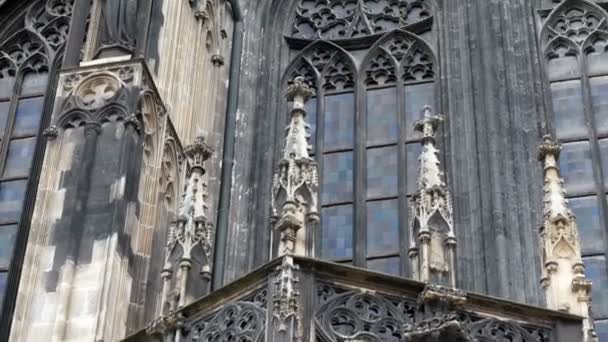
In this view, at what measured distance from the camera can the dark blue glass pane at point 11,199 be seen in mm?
17688

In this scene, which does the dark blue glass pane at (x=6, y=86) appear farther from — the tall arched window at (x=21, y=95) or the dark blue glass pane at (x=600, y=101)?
the dark blue glass pane at (x=600, y=101)

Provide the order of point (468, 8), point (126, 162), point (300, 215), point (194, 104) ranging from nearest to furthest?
point (300, 215) < point (126, 162) < point (194, 104) < point (468, 8)

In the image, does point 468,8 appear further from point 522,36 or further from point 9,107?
point 9,107

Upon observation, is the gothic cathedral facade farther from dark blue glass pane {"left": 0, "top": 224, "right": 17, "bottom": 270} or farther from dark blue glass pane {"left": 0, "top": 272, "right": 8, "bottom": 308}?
dark blue glass pane {"left": 0, "top": 272, "right": 8, "bottom": 308}

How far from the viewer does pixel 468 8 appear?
18.7 m

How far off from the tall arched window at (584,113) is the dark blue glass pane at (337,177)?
248cm

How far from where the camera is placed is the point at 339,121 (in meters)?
18.3

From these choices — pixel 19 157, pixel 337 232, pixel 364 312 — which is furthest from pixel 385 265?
pixel 19 157

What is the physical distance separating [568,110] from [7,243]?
6807 millimetres

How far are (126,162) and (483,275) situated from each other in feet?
13.3

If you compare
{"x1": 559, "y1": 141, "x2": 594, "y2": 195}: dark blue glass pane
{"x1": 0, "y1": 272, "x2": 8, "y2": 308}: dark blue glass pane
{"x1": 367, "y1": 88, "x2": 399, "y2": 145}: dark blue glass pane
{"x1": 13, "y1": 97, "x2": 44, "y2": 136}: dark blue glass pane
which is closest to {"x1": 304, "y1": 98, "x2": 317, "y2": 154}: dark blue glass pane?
{"x1": 367, "y1": 88, "x2": 399, "y2": 145}: dark blue glass pane

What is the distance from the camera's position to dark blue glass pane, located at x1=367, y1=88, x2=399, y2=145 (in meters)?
18.0

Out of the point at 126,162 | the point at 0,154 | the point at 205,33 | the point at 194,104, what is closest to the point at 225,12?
the point at 205,33

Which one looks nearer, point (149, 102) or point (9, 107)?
point (149, 102)
